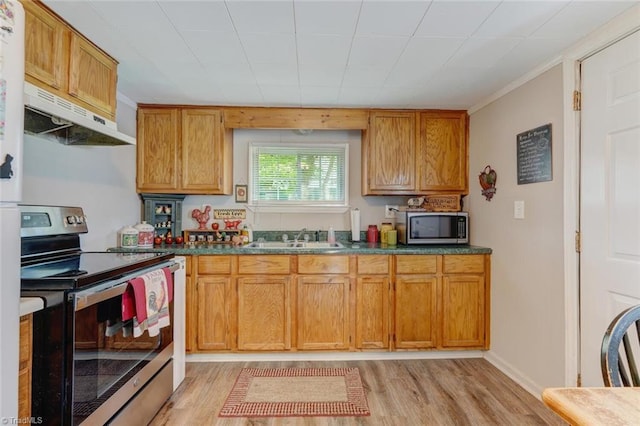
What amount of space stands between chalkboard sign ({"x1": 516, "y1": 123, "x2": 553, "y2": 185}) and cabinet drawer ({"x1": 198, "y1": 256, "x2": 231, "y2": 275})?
7.55ft

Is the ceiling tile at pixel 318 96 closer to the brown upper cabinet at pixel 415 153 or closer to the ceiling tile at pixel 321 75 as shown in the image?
the ceiling tile at pixel 321 75

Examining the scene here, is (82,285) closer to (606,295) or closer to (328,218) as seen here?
(328,218)

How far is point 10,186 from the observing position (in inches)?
34.1

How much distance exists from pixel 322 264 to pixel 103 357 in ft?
5.17

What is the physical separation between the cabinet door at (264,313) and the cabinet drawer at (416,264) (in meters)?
0.93

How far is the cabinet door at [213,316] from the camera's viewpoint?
264 cm

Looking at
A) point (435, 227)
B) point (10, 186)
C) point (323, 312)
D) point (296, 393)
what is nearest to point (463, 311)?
point (435, 227)

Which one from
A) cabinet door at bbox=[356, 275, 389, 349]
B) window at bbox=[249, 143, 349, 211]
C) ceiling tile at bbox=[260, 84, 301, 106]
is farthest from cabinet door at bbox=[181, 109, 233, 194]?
cabinet door at bbox=[356, 275, 389, 349]

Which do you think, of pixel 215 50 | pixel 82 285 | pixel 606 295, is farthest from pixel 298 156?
pixel 606 295

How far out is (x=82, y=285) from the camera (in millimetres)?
1302

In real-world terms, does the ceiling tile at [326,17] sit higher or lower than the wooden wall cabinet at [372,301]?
higher

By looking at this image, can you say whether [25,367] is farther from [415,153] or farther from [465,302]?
[415,153]

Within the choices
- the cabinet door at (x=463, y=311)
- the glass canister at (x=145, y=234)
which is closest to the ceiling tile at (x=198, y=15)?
the glass canister at (x=145, y=234)

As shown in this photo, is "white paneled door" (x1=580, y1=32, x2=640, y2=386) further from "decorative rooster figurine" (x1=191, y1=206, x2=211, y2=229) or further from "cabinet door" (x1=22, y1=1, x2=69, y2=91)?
"decorative rooster figurine" (x1=191, y1=206, x2=211, y2=229)
